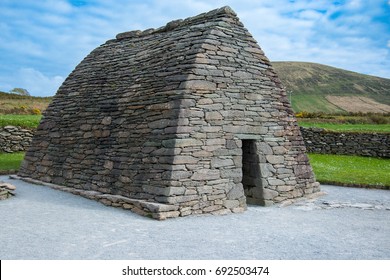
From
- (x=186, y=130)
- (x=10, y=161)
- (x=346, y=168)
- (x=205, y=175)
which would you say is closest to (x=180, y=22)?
(x=186, y=130)

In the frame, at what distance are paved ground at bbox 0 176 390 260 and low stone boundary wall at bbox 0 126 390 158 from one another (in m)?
12.7

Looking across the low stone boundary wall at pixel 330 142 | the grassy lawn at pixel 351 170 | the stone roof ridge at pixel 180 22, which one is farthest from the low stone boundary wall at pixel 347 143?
the stone roof ridge at pixel 180 22

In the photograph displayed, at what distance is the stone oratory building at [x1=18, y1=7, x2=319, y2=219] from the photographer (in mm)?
9148

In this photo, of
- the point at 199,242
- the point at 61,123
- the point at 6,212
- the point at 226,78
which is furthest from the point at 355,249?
the point at 61,123

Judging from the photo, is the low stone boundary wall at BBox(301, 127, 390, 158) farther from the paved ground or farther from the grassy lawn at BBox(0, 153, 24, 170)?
the grassy lawn at BBox(0, 153, 24, 170)

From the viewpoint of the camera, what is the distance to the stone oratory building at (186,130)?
360 inches

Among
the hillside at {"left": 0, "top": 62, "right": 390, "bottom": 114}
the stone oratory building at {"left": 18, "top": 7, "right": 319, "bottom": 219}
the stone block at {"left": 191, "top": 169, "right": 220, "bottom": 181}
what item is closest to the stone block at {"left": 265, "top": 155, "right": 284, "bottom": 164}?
the stone oratory building at {"left": 18, "top": 7, "right": 319, "bottom": 219}

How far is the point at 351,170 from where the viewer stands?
17.8 metres

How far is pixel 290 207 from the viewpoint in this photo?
10.4m

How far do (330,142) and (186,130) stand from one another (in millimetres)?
17323

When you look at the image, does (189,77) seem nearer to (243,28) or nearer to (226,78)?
(226,78)

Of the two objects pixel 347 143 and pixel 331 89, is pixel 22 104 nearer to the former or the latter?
pixel 347 143

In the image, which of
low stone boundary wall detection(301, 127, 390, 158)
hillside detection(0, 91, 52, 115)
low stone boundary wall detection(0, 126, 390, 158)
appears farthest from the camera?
hillside detection(0, 91, 52, 115)

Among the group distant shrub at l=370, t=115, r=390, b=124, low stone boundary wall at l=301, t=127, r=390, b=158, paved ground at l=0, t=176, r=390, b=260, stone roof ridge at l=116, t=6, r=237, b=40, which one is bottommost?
paved ground at l=0, t=176, r=390, b=260
